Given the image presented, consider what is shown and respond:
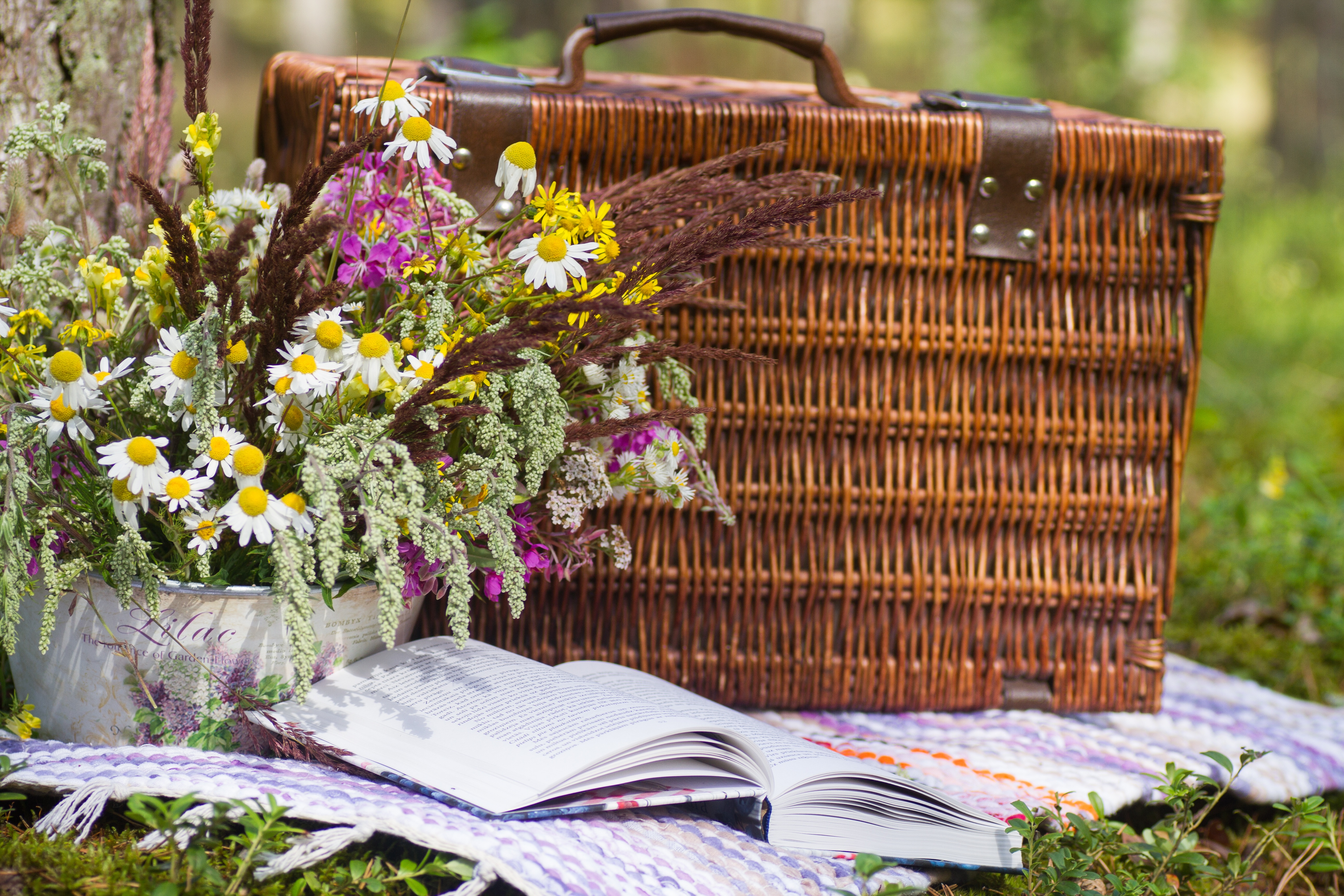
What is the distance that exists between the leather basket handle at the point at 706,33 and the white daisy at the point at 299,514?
26.8 inches

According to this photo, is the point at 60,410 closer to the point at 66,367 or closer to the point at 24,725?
the point at 66,367

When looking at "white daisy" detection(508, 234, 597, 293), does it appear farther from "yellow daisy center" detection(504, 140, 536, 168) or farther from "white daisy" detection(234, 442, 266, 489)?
"white daisy" detection(234, 442, 266, 489)

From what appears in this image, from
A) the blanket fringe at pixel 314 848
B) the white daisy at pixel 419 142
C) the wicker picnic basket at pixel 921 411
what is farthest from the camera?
the wicker picnic basket at pixel 921 411

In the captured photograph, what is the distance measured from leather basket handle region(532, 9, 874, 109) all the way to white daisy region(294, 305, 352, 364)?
532 mm

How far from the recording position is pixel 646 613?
1314 millimetres

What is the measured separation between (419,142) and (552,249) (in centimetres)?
15

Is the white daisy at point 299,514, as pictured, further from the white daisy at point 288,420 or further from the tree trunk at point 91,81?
the tree trunk at point 91,81

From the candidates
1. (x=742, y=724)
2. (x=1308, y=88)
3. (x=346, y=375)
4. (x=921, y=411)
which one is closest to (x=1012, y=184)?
(x=921, y=411)

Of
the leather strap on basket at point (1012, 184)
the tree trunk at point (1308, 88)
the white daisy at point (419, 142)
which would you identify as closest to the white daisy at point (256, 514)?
the white daisy at point (419, 142)

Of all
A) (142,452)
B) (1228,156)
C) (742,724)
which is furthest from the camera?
(1228,156)

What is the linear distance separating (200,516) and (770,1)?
14719mm

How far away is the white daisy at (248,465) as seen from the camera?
31.2 inches

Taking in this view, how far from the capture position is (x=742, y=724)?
103 cm

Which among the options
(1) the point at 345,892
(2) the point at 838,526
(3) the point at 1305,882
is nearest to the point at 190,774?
(1) the point at 345,892
